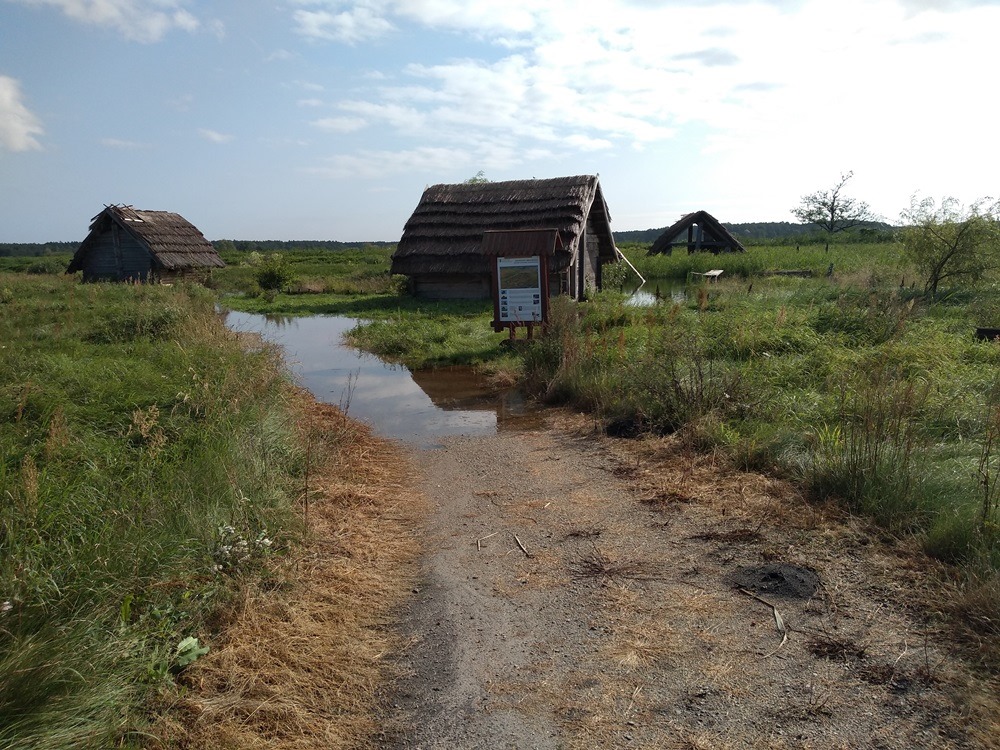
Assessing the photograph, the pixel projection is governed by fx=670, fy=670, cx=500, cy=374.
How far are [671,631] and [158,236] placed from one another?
2755cm

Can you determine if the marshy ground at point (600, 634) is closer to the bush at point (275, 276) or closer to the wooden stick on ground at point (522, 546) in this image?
the wooden stick on ground at point (522, 546)

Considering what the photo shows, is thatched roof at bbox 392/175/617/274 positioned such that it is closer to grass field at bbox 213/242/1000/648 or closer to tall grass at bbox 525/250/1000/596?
grass field at bbox 213/242/1000/648

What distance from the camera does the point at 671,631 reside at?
3.72m

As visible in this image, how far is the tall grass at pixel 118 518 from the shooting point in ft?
9.16

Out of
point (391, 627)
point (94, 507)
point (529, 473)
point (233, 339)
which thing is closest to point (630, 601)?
point (391, 627)

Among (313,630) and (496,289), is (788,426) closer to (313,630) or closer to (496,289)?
(313,630)

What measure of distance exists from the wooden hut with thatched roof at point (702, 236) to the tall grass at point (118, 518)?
32.3 metres

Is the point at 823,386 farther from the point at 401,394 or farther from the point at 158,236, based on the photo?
the point at 158,236

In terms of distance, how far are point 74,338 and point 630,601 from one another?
8764 millimetres

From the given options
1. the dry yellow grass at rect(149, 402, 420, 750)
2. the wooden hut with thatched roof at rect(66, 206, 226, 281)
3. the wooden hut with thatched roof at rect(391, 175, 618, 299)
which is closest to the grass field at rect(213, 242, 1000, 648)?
the dry yellow grass at rect(149, 402, 420, 750)

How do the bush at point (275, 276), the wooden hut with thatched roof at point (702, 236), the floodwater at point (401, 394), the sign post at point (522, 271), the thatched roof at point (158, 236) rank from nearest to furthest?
the floodwater at point (401, 394), the sign post at point (522, 271), the thatched roof at point (158, 236), the bush at point (275, 276), the wooden hut with thatched roof at point (702, 236)

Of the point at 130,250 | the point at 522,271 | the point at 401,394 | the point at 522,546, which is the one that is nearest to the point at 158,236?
the point at 130,250

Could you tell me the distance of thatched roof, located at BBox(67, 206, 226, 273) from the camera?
2534 cm

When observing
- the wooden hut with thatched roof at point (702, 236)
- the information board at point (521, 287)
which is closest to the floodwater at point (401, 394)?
the information board at point (521, 287)
